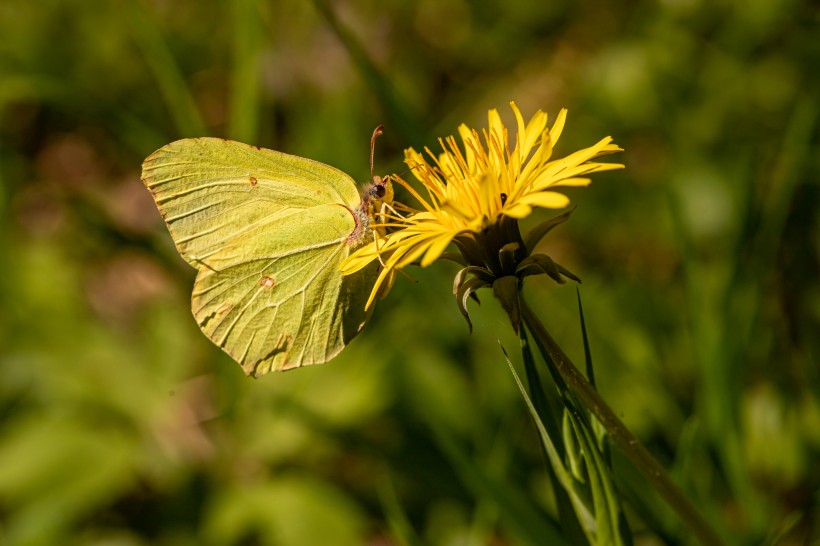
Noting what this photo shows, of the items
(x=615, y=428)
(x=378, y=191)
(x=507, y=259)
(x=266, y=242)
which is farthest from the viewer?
(x=266, y=242)

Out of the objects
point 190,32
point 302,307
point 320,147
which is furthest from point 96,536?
point 190,32

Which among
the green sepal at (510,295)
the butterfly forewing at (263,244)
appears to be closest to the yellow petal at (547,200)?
the green sepal at (510,295)

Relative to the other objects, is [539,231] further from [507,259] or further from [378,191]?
[378,191]

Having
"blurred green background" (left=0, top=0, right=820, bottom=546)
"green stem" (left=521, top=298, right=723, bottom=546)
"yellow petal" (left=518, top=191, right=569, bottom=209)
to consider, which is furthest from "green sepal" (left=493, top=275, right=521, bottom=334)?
"blurred green background" (left=0, top=0, right=820, bottom=546)

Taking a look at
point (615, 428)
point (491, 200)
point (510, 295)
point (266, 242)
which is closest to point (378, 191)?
point (266, 242)

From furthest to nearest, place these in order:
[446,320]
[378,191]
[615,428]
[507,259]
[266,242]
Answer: [446,320] → [266,242] → [378,191] → [507,259] → [615,428]

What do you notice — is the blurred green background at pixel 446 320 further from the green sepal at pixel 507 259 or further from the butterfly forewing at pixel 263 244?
the green sepal at pixel 507 259

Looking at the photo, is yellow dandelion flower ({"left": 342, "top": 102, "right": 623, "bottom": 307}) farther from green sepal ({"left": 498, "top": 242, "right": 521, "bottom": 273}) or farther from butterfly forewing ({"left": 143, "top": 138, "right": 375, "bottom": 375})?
butterfly forewing ({"left": 143, "top": 138, "right": 375, "bottom": 375})
